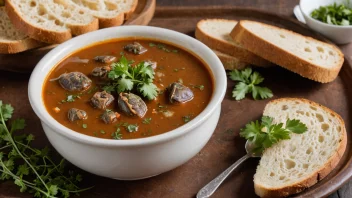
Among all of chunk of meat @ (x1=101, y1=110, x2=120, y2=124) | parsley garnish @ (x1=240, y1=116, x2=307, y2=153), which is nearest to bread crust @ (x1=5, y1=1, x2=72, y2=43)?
chunk of meat @ (x1=101, y1=110, x2=120, y2=124)

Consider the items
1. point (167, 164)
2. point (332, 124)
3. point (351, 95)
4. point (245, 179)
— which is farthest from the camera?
point (351, 95)

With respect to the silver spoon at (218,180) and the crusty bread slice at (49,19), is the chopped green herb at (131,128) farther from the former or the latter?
the crusty bread slice at (49,19)

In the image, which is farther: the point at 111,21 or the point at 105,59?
the point at 111,21

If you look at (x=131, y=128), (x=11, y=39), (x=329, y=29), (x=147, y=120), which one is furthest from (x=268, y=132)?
(x=11, y=39)

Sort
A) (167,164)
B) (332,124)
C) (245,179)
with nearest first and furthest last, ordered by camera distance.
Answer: (167,164) → (245,179) → (332,124)

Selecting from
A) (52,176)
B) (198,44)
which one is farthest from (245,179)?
(52,176)

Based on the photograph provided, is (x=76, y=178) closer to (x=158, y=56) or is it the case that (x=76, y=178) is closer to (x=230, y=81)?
(x=158, y=56)

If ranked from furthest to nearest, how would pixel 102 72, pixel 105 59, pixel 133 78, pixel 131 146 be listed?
1. pixel 105 59
2. pixel 102 72
3. pixel 133 78
4. pixel 131 146

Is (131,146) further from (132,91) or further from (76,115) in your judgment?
(132,91)
